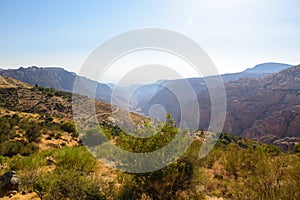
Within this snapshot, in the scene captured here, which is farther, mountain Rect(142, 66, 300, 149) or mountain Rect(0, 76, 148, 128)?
mountain Rect(142, 66, 300, 149)

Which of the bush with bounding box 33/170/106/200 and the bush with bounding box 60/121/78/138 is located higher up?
the bush with bounding box 33/170/106/200

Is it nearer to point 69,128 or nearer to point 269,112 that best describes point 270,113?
point 269,112

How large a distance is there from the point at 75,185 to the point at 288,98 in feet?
343

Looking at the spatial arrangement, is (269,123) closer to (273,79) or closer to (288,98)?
(288,98)

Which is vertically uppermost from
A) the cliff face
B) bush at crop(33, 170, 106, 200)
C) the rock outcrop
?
bush at crop(33, 170, 106, 200)

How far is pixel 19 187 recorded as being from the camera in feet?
35.9

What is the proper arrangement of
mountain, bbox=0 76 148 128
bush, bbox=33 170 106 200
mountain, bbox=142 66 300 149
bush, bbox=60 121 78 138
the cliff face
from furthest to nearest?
the cliff face, mountain, bbox=142 66 300 149, mountain, bbox=0 76 148 128, bush, bbox=60 121 78 138, bush, bbox=33 170 106 200

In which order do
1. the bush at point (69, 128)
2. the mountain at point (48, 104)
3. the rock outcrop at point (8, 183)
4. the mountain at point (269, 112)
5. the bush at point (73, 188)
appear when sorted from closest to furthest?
the bush at point (73, 188) < the rock outcrop at point (8, 183) < the bush at point (69, 128) < the mountain at point (48, 104) < the mountain at point (269, 112)

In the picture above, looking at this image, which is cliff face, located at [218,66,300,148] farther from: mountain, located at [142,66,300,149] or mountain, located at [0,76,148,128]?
mountain, located at [0,76,148,128]

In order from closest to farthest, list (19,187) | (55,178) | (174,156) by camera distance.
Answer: (174,156) < (55,178) < (19,187)

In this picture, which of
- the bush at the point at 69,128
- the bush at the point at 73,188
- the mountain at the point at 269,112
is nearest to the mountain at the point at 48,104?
the bush at the point at 69,128

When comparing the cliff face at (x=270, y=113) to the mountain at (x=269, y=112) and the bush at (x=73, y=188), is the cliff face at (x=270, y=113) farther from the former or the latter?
the bush at (x=73, y=188)

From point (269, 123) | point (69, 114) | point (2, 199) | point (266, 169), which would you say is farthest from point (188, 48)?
point (269, 123)

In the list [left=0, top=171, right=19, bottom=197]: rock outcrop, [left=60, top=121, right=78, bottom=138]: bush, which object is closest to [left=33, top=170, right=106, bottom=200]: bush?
[left=0, top=171, right=19, bottom=197]: rock outcrop
